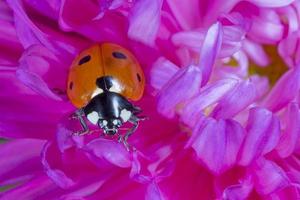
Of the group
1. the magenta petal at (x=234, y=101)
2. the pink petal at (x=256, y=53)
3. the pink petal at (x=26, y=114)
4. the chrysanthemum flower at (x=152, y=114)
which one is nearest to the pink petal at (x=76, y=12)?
the chrysanthemum flower at (x=152, y=114)

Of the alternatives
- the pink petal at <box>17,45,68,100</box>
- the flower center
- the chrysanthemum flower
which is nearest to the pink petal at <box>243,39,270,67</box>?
the flower center

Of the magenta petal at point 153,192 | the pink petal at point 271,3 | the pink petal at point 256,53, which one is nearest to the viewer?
the magenta petal at point 153,192

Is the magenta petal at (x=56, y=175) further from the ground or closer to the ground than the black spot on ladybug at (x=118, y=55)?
closer to the ground

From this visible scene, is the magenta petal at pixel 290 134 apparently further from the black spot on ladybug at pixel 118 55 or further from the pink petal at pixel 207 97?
the black spot on ladybug at pixel 118 55

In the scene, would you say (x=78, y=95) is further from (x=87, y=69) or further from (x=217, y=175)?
(x=217, y=175)

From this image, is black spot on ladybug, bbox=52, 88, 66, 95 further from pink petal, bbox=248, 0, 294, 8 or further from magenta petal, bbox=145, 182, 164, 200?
pink petal, bbox=248, 0, 294, 8

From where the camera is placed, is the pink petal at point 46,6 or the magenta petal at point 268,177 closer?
the magenta petal at point 268,177

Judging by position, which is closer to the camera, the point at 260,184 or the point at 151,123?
the point at 260,184

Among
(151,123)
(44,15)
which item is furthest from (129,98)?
(44,15)
